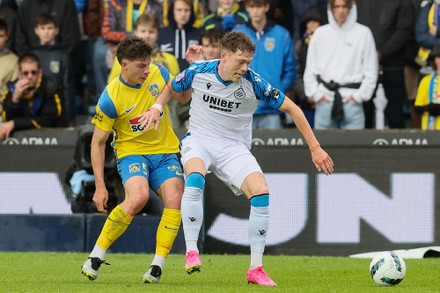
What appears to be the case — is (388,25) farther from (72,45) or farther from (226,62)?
(226,62)

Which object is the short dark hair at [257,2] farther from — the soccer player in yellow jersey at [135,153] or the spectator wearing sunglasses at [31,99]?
the soccer player in yellow jersey at [135,153]

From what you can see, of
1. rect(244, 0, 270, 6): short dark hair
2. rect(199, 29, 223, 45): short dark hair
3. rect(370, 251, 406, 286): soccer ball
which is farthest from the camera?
rect(244, 0, 270, 6): short dark hair

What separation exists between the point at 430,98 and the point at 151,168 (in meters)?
5.30

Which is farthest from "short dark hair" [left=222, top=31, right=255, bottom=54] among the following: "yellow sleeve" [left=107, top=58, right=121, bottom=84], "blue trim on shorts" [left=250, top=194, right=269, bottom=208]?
"yellow sleeve" [left=107, top=58, right=121, bottom=84]

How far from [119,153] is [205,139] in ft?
2.68

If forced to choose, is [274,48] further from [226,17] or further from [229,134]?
[229,134]

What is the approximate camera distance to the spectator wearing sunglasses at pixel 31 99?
46.0ft

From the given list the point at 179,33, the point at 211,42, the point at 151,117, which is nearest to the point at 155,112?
the point at 151,117

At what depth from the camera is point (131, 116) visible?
31.8 feet

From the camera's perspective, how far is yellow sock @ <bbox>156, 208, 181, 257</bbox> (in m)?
9.33

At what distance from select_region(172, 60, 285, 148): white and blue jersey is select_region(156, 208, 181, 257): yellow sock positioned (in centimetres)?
73

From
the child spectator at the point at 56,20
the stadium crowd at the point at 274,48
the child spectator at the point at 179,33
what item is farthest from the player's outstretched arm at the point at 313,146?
the child spectator at the point at 56,20

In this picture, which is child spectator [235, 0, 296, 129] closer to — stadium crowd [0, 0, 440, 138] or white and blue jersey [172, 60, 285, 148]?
stadium crowd [0, 0, 440, 138]

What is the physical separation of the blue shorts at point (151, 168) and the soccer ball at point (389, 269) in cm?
191
